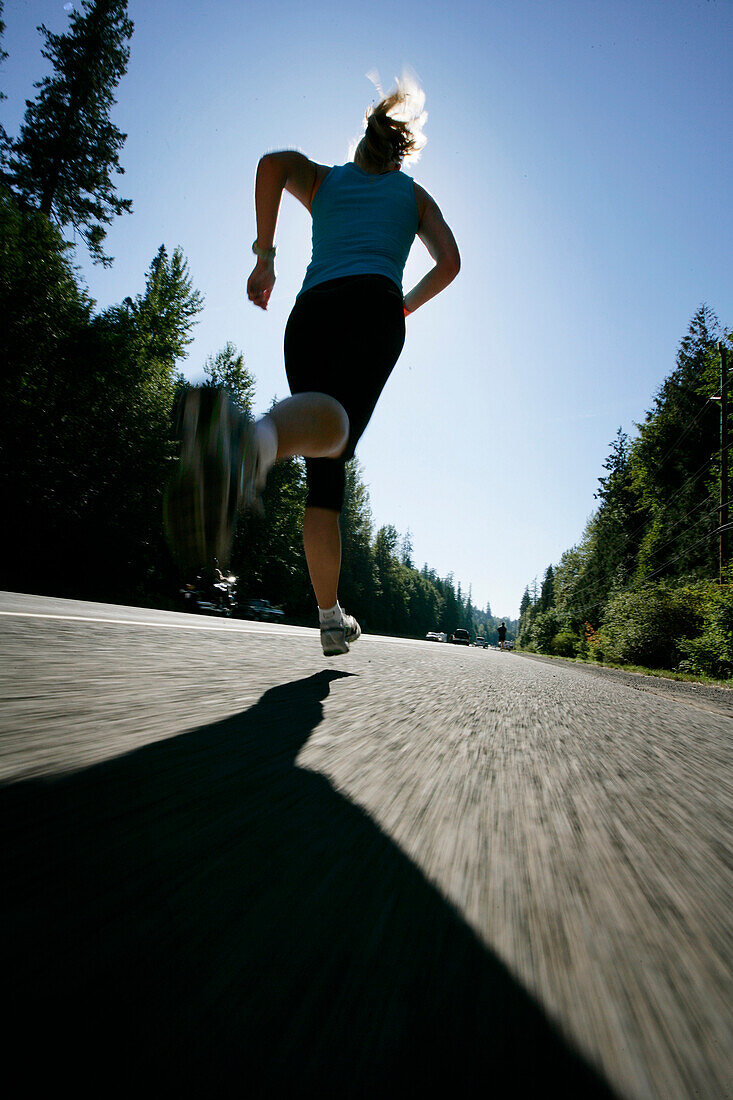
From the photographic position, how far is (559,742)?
1.20 m

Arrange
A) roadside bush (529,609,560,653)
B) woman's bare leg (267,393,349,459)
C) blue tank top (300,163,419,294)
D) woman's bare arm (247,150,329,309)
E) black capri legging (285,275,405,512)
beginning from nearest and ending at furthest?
woman's bare leg (267,393,349,459)
black capri legging (285,275,405,512)
blue tank top (300,163,419,294)
woman's bare arm (247,150,329,309)
roadside bush (529,609,560,653)

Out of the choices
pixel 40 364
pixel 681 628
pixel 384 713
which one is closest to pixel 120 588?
pixel 40 364

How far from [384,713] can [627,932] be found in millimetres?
813

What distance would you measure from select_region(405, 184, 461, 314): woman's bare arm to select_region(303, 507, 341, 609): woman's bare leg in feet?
4.39

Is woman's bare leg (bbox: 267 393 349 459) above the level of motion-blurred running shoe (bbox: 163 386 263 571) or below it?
above

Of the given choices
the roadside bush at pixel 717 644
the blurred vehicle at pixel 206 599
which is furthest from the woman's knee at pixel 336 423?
the blurred vehicle at pixel 206 599

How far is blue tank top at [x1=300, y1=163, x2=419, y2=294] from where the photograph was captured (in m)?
2.11

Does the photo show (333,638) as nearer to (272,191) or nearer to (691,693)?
(272,191)

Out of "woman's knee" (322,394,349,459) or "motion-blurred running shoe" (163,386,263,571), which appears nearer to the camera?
"motion-blurred running shoe" (163,386,263,571)

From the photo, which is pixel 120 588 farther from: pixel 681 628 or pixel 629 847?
pixel 629 847

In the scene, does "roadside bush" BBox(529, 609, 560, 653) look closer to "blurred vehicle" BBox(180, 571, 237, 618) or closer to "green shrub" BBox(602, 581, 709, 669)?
"green shrub" BBox(602, 581, 709, 669)

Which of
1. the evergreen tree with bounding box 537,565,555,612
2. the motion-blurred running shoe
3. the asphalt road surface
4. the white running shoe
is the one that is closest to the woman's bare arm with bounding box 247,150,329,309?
the motion-blurred running shoe

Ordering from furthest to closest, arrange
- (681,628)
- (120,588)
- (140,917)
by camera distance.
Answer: (120,588) < (681,628) < (140,917)

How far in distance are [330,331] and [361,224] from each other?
0.57 m
